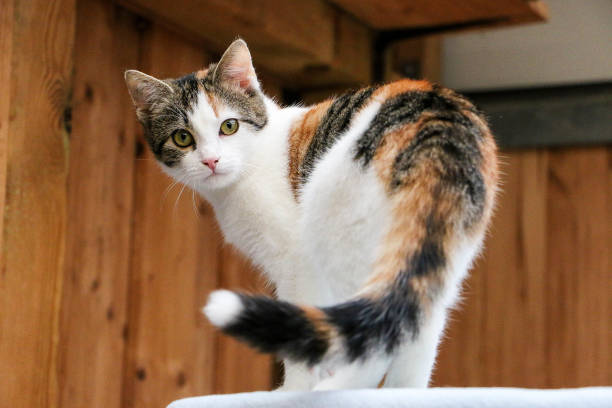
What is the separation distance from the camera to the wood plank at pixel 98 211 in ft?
6.38

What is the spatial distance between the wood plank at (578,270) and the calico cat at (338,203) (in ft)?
5.01

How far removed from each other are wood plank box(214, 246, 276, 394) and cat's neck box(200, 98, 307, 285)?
979mm

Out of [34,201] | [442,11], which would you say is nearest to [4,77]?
[34,201]

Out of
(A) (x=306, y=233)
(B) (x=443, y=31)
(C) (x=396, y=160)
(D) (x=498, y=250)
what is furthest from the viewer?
(D) (x=498, y=250)

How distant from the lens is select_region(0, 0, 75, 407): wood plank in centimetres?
149

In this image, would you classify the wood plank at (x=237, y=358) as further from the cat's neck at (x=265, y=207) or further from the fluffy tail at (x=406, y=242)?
the fluffy tail at (x=406, y=242)

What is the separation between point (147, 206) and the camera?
7.24ft

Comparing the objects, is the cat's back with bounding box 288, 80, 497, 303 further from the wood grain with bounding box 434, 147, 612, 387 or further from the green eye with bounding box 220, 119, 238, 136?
the wood grain with bounding box 434, 147, 612, 387

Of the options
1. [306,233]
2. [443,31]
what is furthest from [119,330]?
[443,31]

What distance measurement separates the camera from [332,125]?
4.32 ft

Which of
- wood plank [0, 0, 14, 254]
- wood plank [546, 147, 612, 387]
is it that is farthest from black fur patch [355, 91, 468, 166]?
wood plank [546, 147, 612, 387]

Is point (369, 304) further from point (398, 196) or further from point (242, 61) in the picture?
point (242, 61)

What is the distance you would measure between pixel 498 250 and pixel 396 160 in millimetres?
1872

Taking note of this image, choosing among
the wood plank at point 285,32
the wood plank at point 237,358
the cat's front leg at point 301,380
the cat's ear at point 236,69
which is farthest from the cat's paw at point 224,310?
the wood plank at point 237,358
